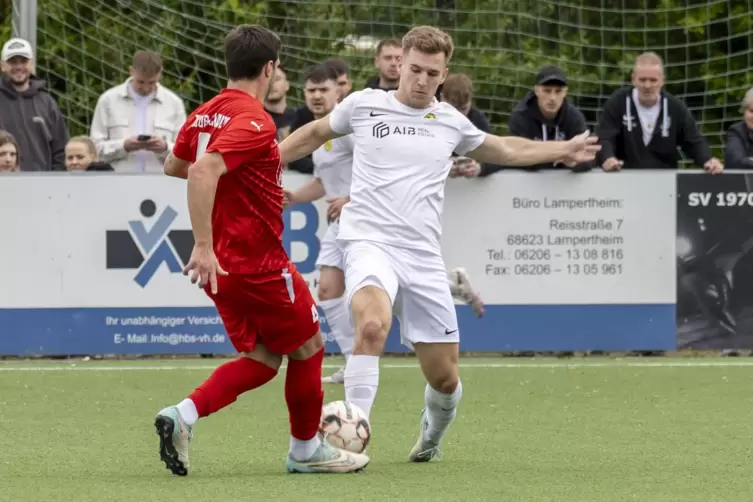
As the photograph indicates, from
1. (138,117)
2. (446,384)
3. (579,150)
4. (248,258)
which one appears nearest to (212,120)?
(248,258)

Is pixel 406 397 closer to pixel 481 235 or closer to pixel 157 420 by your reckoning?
pixel 481 235

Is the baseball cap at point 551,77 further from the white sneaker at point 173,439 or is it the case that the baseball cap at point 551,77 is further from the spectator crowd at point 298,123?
the white sneaker at point 173,439

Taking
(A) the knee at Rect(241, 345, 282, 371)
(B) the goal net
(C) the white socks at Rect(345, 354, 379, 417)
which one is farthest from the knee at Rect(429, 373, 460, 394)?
(B) the goal net

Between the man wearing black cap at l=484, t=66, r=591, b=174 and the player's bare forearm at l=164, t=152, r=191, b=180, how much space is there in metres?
5.93

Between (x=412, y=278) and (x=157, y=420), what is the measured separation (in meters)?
1.50

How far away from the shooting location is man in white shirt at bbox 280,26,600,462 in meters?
7.17

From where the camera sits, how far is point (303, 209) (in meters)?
12.3

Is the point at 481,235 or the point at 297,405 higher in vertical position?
the point at 481,235

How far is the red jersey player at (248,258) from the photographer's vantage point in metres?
6.45

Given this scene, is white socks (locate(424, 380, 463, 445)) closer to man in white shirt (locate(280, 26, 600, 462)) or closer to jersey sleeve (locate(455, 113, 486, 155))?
man in white shirt (locate(280, 26, 600, 462))

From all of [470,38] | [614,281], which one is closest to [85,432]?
[614,281]

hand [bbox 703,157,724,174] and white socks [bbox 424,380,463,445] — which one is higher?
hand [bbox 703,157,724,174]

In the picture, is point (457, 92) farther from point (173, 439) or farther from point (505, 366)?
point (173, 439)

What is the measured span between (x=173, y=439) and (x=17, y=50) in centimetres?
704
